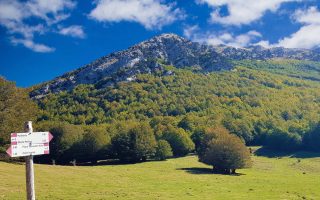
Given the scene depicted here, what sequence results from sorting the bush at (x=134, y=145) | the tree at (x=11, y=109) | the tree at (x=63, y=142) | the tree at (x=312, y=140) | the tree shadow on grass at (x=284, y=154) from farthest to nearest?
the tree at (x=312, y=140) → the tree shadow on grass at (x=284, y=154) → the tree at (x=63, y=142) → the bush at (x=134, y=145) → the tree at (x=11, y=109)

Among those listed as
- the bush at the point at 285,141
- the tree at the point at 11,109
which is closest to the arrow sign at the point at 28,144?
the tree at the point at 11,109

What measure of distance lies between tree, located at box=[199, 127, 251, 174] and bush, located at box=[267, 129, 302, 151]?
7295cm

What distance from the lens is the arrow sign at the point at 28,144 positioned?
49.3 feet

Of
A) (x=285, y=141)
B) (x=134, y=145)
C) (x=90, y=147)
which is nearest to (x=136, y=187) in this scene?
(x=134, y=145)

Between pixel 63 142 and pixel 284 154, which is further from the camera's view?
pixel 284 154

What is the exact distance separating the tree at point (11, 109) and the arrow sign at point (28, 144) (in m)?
57.3

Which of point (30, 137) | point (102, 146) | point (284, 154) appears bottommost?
point (284, 154)

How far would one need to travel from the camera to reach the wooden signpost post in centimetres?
1509

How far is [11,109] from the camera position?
7100cm

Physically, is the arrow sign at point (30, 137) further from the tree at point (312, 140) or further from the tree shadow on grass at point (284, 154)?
the tree at point (312, 140)

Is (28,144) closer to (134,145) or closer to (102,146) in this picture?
(134,145)

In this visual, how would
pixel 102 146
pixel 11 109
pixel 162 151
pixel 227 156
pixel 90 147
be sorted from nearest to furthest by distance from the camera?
pixel 11 109 → pixel 227 156 → pixel 162 151 → pixel 90 147 → pixel 102 146

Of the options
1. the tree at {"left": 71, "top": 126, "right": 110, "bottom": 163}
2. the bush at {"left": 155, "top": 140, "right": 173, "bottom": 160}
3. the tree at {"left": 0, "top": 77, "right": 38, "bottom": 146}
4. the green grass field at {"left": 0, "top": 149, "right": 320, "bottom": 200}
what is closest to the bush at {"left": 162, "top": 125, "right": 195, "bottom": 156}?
the bush at {"left": 155, "top": 140, "right": 173, "bottom": 160}

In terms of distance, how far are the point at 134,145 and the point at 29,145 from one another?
325ft
